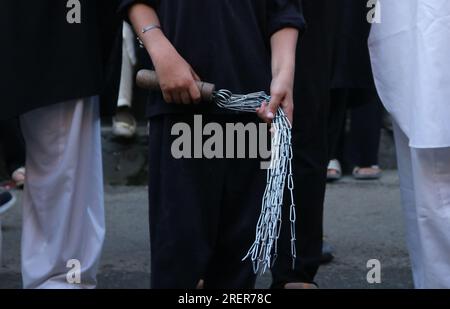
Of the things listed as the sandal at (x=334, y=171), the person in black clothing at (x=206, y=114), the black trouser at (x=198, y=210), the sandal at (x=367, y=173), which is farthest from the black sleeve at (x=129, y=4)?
the sandal at (x=367, y=173)

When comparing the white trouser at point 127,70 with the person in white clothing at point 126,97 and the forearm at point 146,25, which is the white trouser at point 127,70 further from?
the forearm at point 146,25

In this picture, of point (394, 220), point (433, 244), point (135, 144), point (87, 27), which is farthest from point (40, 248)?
point (135, 144)

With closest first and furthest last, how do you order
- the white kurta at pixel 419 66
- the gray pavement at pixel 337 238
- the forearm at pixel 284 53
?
the forearm at pixel 284 53 → the white kurta at pixel 419 66 → the gray pavement at pixel 337 238

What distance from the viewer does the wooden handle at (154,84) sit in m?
2.21

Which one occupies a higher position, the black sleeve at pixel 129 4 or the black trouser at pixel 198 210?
the black sleeve at pixel 129 4

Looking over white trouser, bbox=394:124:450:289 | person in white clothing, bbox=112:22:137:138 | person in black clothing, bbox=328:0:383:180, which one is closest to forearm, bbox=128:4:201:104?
white trouser, bbox=394:124:450:289

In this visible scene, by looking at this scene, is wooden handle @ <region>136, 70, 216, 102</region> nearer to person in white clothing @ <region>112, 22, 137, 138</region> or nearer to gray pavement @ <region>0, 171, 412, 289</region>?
gray pavement @ <region>0, 171, 412, 289</region>

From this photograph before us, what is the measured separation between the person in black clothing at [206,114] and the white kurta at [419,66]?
56 centimetres

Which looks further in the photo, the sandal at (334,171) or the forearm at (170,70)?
the sandal at (334,171)

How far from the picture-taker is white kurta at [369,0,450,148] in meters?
2.71

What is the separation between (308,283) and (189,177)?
0.96 metres

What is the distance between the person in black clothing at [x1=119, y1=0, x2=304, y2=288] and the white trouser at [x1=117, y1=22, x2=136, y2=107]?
314 cm

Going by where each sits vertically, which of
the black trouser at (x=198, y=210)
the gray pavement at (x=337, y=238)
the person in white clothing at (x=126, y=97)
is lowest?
the gray pavement at (x=337, y=238)

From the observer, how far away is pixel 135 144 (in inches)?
219
